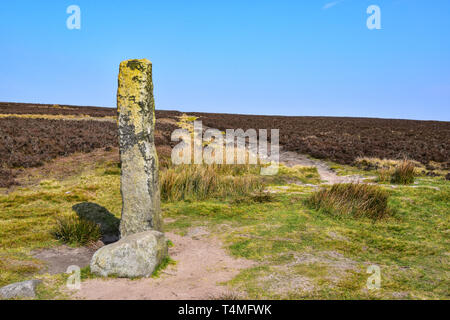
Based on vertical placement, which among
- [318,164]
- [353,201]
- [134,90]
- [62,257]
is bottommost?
[62,257]

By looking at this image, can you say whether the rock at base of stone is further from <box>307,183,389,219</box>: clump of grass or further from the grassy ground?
<box>307,183,389,219</box>: clump of grass

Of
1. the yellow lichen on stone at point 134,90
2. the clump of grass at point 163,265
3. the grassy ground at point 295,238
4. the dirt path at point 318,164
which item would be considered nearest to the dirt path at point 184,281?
the clump of grass at point 163,265

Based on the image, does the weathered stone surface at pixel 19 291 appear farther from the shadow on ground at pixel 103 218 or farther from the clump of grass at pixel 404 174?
the clump of grass at pixel 404 174

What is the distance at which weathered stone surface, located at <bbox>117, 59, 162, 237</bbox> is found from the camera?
707cm

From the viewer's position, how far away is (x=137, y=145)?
709cm

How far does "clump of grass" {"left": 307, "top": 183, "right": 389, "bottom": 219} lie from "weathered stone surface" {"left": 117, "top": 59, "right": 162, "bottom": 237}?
5195mm

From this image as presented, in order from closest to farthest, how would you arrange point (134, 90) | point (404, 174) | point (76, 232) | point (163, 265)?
point (163, 265), point (134, 90), point (76, 232), point (404, 174)

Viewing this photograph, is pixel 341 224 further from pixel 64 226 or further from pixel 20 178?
pixel 20 178

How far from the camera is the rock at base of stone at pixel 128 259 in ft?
19.4

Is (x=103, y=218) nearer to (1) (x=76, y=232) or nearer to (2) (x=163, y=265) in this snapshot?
(1) (x=76, y=232)

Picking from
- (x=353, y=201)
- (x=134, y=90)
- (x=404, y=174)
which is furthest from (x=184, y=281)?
(x=404, y=174)

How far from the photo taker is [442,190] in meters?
12.0

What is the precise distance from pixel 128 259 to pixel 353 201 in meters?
6.86

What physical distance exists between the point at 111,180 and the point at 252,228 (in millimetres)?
7993
